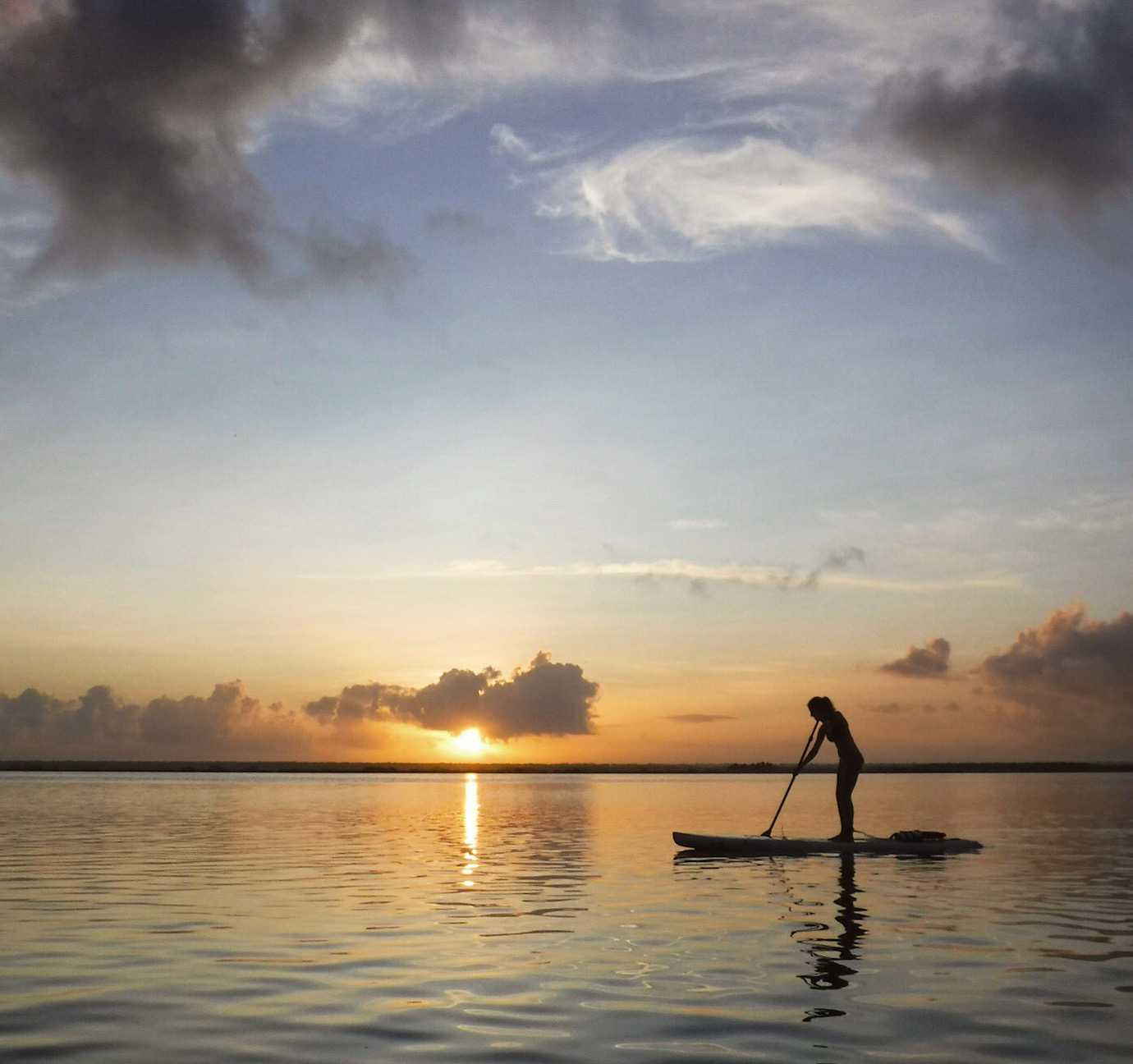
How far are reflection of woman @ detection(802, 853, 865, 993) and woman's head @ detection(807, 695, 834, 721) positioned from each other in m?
7.27

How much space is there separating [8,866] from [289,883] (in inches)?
283

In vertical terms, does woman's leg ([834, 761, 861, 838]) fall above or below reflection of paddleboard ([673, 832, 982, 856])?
above

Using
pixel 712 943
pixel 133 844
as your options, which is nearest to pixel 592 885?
pixel 712 943

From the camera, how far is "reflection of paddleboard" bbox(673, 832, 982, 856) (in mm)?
27000

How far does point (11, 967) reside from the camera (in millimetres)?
12906

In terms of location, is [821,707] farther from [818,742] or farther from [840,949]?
[840,949]

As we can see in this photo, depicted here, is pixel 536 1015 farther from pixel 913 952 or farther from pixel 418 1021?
pixel 913 952

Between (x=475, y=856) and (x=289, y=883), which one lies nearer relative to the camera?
(x=289, y=883)

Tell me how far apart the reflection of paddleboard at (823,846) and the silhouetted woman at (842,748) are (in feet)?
1.07

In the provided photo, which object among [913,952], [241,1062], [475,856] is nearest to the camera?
[241,1062]

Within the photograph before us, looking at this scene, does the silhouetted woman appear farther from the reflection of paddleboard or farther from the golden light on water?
the golden light on water

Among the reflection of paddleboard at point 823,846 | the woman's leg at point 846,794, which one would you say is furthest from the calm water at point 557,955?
the woman's leg at point 846,794

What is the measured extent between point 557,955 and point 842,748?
15.7m

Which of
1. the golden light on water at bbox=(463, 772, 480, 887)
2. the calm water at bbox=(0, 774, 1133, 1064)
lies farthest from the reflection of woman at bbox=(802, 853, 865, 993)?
the golden light on water at bbox=(463, 772, 480, 887)
